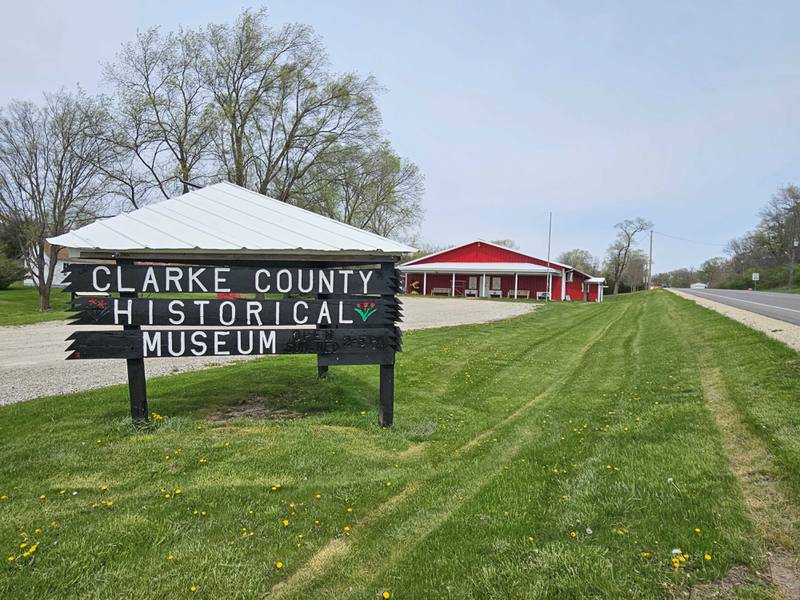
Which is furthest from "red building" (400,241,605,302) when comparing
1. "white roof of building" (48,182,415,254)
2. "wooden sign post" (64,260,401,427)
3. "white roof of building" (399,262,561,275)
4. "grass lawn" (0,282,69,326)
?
"wooden sign post" (64,260,401,427)

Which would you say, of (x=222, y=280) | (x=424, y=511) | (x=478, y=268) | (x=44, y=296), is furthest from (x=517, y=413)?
(x=478, y=268)

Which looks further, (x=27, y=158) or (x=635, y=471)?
(x=27, y=158)

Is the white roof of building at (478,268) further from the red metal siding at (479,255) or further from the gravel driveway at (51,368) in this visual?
the gravel driveway at (51,368)

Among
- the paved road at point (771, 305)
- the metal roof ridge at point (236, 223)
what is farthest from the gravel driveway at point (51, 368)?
the paved road at point (771, 305)

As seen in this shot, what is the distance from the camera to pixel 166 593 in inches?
99.9

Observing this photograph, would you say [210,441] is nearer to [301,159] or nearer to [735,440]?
[735,440]

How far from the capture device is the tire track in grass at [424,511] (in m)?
2.69

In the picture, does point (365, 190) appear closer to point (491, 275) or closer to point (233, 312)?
point (491, 275)

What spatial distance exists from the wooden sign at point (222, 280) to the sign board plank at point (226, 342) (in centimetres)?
47

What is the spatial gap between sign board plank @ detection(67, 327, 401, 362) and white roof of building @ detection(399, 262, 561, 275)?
36915 mm

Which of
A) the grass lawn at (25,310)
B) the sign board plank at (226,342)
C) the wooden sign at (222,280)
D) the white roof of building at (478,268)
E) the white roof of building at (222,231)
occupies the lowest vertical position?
the grass lawn at (25,310)

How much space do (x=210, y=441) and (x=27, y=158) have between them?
27.7 m

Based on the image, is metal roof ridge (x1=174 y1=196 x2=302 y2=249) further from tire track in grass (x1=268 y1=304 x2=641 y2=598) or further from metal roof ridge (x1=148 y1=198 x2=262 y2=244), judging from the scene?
tire track in grass (x1=268 y1=304 x2=641 y2=598)

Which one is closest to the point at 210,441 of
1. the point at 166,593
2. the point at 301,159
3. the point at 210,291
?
the point at 210,291
